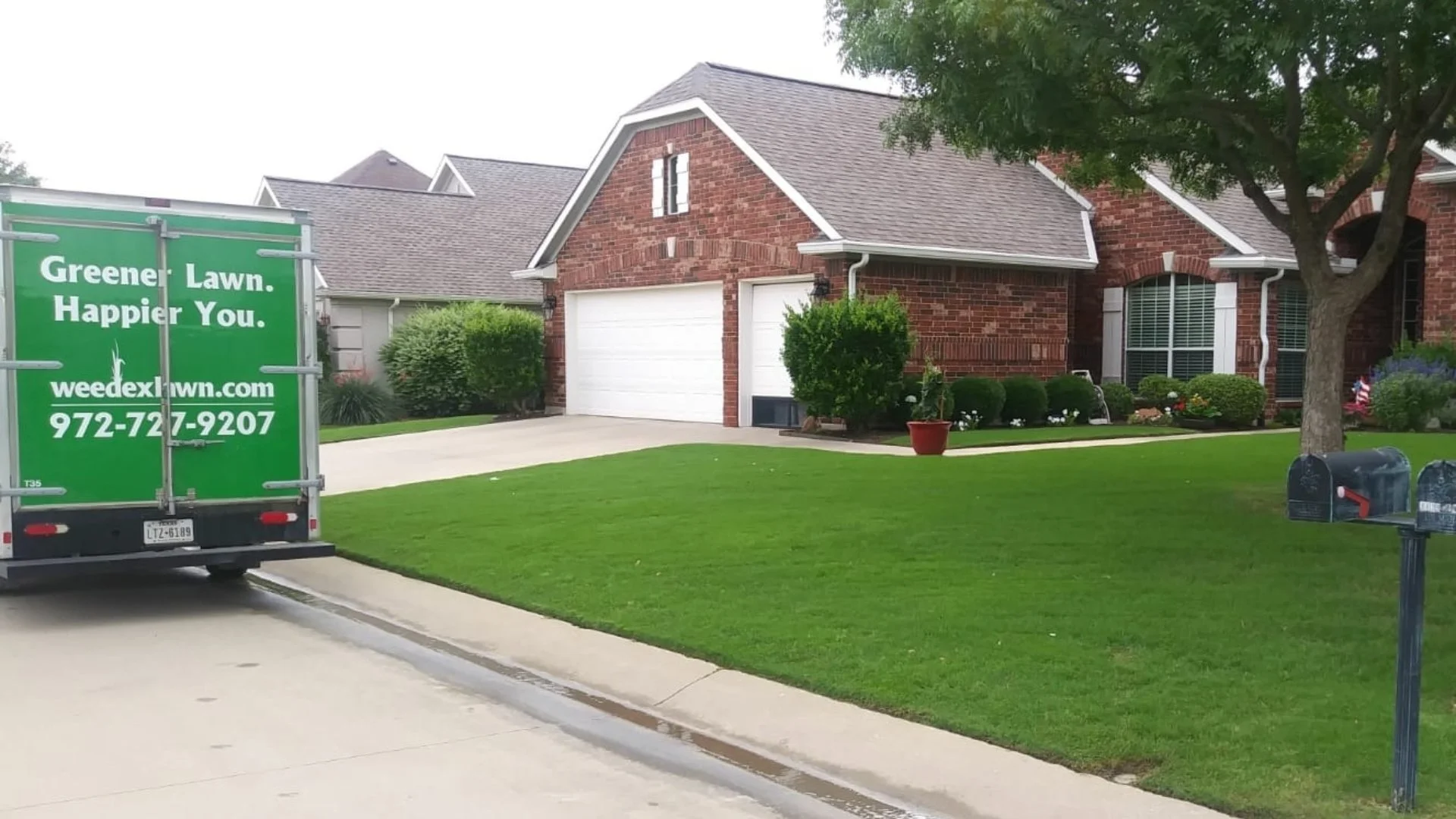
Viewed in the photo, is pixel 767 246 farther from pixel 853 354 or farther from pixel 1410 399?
pixel 1410 399

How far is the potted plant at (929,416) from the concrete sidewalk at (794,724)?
8.16 m

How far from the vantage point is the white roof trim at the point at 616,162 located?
66.3 feet

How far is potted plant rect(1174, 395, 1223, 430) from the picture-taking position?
20906 mm

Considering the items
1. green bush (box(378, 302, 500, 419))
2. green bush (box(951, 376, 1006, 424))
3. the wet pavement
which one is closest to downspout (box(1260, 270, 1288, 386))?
green bush (box(951, 376, 1006, 424))

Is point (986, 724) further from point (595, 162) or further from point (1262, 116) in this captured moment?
point (595, 162)

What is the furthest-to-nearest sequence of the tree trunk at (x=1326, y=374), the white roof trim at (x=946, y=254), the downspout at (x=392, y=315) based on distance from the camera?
the downspout at (x=392, y=315), the white roof trim at (x=946, y=254), the tree trunk at (x=1326, y=374)

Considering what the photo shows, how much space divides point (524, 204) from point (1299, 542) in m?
29.1

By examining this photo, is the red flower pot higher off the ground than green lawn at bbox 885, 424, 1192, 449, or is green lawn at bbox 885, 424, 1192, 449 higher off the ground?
the red flower pot

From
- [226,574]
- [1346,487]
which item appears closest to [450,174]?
[226,574]

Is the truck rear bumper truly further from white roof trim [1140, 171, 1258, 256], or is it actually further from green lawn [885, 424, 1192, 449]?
white roof trim [1140, 171, 1258, 256]

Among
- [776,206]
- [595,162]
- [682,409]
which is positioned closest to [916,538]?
[776,206]

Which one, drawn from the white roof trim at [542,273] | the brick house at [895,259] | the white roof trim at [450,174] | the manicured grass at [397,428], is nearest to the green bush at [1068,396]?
the brick house at [895,259]

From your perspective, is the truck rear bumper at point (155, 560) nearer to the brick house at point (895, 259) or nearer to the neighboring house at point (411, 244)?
the brick house at point (895, 259)

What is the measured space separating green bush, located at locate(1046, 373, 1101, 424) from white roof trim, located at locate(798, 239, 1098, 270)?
1991 mm
